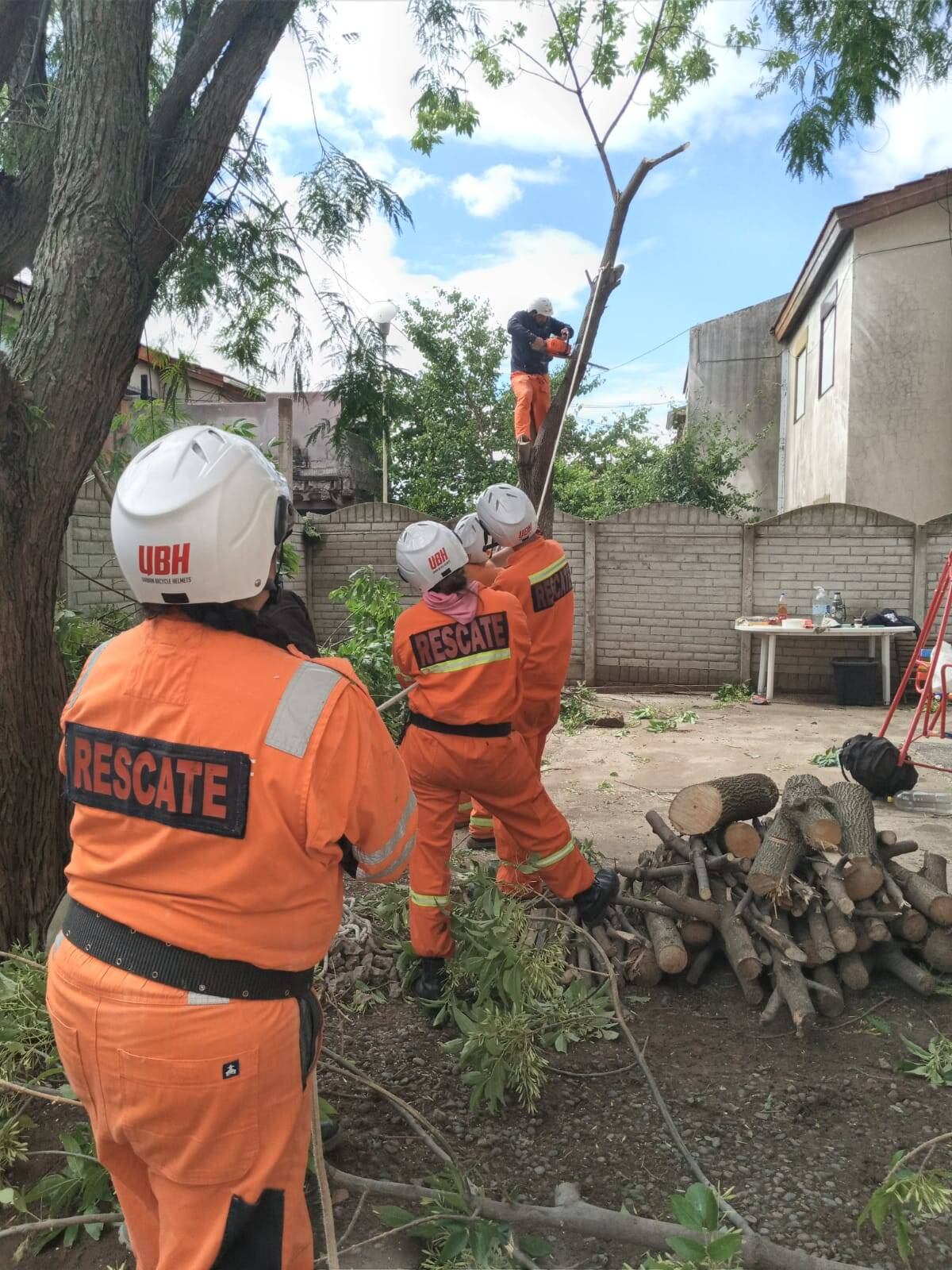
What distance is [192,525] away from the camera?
1.64m

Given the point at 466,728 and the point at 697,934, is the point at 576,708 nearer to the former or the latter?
the point at 697,934

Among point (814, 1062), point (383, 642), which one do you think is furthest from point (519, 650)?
point (383, 642)

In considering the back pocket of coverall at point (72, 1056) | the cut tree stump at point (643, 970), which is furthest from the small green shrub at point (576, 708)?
the back pocket of coverall at point (72, 1056)

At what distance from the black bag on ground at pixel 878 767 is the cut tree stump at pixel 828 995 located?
2.70 meters

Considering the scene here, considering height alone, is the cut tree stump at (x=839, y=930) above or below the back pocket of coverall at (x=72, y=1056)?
below

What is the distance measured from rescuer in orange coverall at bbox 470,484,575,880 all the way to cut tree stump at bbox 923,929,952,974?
2073 mm

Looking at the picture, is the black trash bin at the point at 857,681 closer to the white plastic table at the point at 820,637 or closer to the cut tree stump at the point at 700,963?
the white plastic table at the point at 820,637

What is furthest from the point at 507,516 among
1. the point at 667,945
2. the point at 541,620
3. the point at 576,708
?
the point at 576,708

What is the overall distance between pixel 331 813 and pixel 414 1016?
236 centimetres

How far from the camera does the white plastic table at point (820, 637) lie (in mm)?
10188

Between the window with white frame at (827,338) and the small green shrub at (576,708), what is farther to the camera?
the window with white frame at (827,338)

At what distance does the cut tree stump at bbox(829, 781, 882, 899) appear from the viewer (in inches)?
142

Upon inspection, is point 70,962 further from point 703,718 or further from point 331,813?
point 703,718

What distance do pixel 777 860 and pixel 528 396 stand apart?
17.4 feet
